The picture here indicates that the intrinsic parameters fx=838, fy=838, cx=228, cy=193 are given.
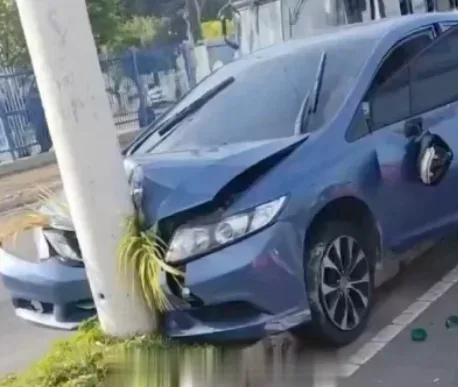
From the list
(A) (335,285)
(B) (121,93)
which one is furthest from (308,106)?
(B) (121,93)

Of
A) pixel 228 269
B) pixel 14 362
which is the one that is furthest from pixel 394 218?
pixel 14 362

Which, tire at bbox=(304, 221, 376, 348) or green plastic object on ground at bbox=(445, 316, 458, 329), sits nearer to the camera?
tire at bbox=(304, 221, 376, 348)

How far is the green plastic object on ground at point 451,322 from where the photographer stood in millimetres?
4695

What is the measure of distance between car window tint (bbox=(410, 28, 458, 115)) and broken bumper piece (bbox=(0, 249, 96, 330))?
2342 millimetres

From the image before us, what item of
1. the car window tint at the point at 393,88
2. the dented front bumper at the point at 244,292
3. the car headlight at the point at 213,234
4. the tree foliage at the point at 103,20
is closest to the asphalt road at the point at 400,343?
the dented front bumper at the point at 244,292

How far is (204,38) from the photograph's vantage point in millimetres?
27453

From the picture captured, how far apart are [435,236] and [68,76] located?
2.64 meters

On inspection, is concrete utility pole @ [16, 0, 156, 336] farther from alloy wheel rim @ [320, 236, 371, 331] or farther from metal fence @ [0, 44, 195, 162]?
metal fence @ [0, 44, 195, 162]

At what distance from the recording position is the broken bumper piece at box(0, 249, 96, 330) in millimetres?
4512

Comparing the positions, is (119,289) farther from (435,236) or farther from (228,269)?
(435,236)

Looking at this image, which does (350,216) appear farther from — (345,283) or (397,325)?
(397,325)

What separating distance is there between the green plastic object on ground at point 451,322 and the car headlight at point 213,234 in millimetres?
1328

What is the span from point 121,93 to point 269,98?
57.0 ft

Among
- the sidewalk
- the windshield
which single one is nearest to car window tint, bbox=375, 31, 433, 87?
the windshield
